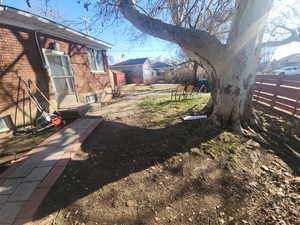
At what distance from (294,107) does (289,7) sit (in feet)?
11.3

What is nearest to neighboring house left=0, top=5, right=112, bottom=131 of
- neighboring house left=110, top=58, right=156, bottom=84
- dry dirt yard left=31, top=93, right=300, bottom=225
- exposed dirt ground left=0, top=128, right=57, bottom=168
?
exposed dirt ground left=0, top=128, right=57, bottom=168

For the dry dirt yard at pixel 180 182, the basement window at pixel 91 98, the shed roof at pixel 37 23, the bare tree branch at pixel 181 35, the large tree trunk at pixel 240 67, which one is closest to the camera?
the dry dirt yard at pixel 180 182

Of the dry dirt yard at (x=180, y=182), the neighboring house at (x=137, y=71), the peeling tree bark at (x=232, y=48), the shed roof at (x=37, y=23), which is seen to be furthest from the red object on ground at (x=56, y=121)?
the neighboring house at (x=137, y=71)

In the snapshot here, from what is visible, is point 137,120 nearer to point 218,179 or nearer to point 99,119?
point 99,119

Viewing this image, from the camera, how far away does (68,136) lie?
11.5 ft

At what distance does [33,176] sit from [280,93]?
762 centimetres

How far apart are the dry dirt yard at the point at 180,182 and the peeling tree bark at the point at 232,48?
0.69 metres

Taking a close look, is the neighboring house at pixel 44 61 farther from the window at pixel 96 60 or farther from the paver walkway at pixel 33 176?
the paver walkway at pixel 33 176

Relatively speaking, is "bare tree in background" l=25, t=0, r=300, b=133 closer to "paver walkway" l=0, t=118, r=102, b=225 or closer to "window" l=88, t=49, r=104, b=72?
"paver walkway" l=0, t=118, r=102, b=225

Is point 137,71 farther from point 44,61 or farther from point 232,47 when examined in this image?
point 232,47

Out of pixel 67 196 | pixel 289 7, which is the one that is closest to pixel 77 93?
pixel 67 196

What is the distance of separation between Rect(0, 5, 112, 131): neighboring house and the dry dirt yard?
3.36 meters

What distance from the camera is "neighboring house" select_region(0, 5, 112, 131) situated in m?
4.07

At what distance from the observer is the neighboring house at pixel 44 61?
407cm
